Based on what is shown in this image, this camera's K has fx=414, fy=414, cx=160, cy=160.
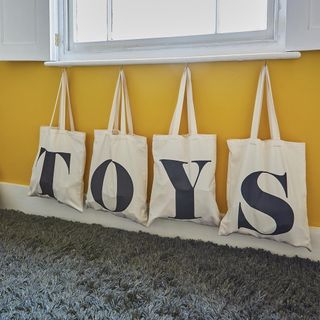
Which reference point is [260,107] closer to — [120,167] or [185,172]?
[185,172]

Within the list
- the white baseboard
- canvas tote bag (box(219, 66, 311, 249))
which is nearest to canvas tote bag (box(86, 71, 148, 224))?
the white baseboard

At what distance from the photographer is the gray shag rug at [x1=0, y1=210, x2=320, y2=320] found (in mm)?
1109

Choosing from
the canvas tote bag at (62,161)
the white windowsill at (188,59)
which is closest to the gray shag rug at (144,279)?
the canvas tote bag at (62,161)

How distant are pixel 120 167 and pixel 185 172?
281 mm

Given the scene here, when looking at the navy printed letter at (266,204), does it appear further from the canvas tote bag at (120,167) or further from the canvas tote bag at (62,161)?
the canvas tote bag at (62,161)

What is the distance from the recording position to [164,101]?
5.38ft

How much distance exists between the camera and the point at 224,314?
42.8 inches

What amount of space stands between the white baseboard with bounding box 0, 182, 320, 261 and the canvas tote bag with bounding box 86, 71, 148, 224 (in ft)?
0.35

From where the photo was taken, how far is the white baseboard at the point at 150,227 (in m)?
1.48

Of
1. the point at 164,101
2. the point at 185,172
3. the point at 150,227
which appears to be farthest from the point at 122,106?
the point at 150,227

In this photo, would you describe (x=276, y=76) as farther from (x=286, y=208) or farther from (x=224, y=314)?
(x=224, y=314)

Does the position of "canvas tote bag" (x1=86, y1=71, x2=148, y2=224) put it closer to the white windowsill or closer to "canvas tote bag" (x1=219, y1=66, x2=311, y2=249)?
the white windowsill

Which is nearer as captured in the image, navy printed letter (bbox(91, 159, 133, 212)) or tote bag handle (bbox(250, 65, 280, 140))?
tote bag handle (bbox(250, 65, 280, 140))

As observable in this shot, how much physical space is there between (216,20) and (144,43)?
311mm
